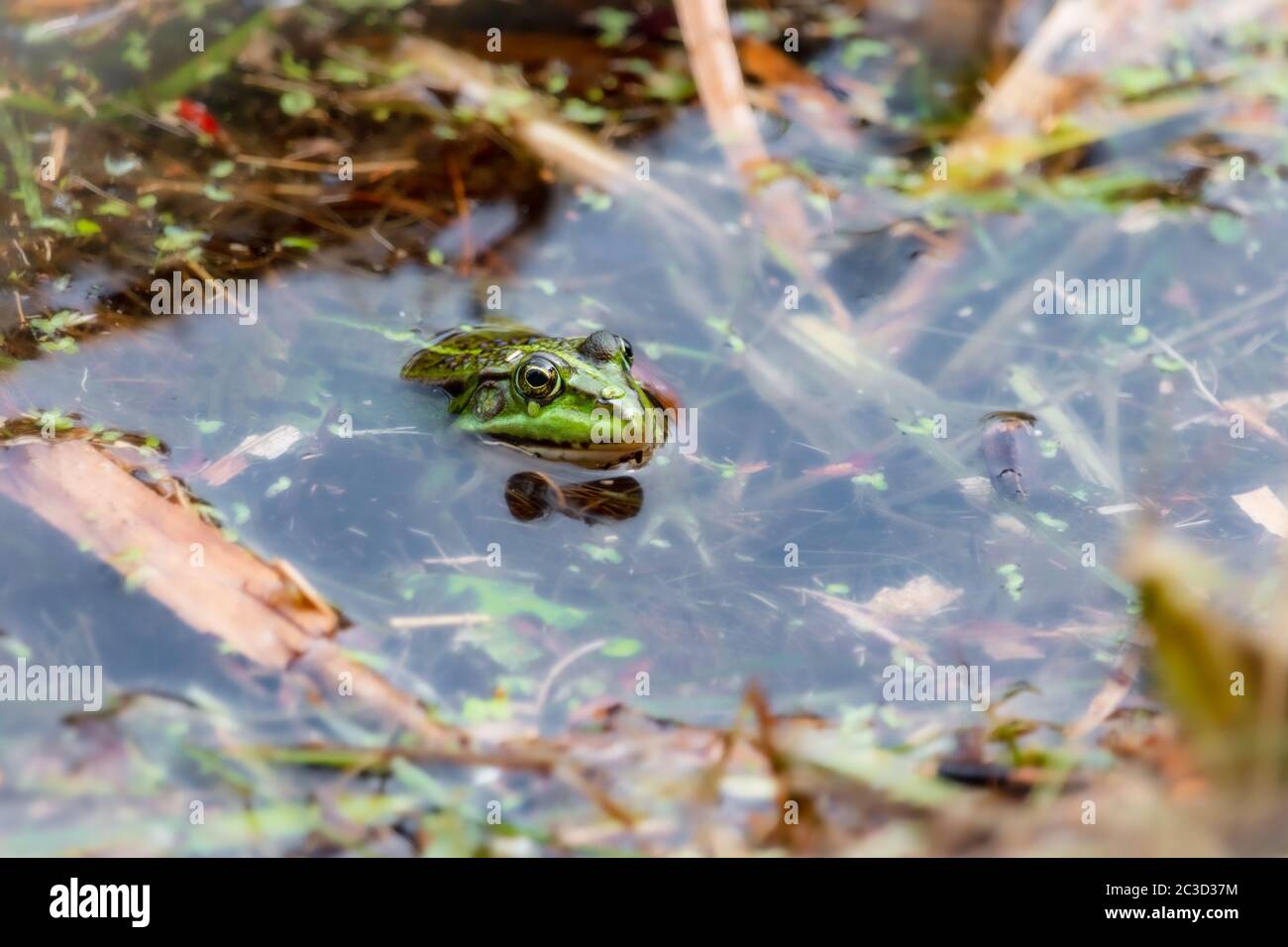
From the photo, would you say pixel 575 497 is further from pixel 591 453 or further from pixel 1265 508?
pixel 1265 508

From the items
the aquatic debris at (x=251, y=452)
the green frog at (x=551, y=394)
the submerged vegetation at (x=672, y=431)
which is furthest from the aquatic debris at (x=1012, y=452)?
the aquatic debris at (x=251, y=452)

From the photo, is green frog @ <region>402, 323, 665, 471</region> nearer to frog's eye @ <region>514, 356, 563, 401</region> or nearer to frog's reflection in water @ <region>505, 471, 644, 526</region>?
frog's eye @ <region>514, 356, 563, 401</region>

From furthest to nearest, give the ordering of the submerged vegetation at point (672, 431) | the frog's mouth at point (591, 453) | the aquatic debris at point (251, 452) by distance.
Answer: the frog's mouth at point (591, 453), the aquatic debris at point (251, 452), the submerged vegetation at point (672, 431)

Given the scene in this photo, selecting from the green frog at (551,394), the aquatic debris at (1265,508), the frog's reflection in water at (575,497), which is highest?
the green frog at (551,394)

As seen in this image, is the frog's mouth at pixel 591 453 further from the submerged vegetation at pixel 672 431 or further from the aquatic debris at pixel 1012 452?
the aquatic debris at pixel 1012 452

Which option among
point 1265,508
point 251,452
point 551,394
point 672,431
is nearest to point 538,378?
point 551,394

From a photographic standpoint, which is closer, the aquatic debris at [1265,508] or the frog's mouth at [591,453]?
the aquatic debris at [1265,508]
